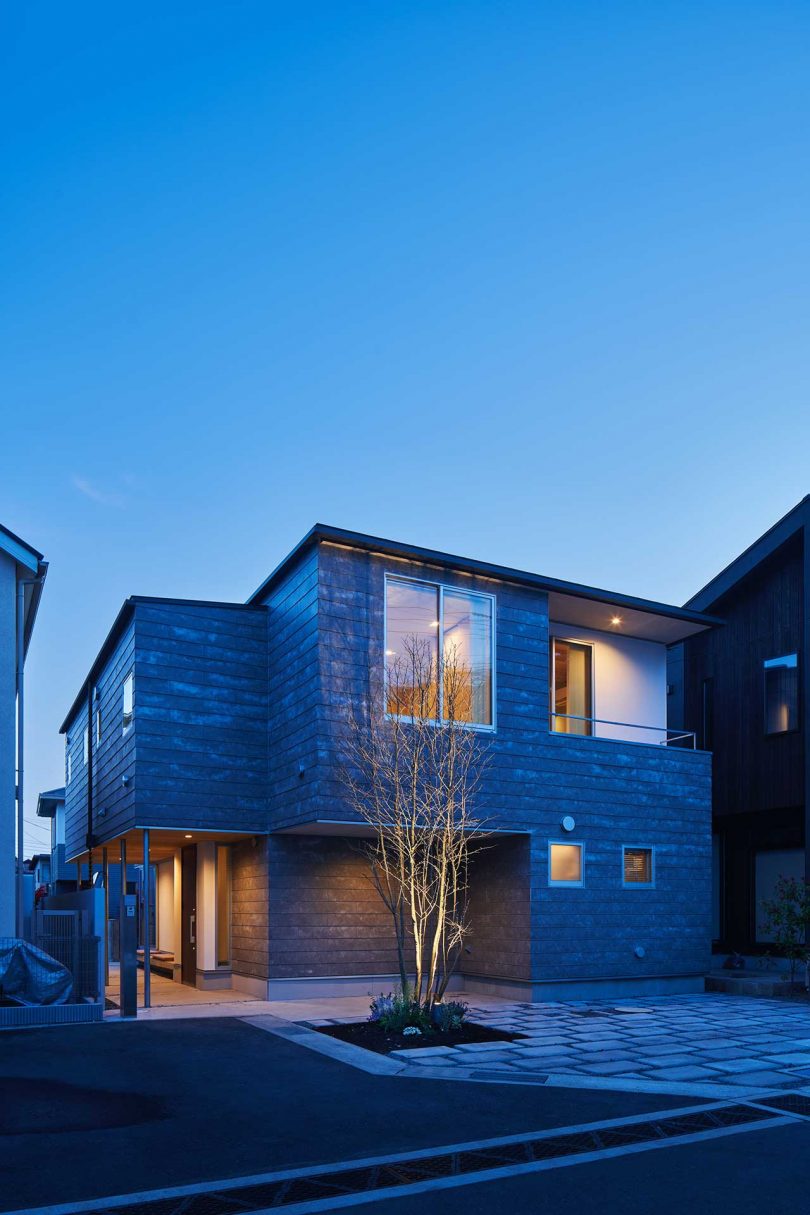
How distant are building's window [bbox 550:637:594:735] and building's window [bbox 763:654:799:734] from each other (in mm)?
3775

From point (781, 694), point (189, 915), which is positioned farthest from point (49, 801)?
point (781, 694)

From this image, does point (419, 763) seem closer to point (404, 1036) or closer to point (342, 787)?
point (342, 787)

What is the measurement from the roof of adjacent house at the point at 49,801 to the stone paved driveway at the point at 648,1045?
24634 mm

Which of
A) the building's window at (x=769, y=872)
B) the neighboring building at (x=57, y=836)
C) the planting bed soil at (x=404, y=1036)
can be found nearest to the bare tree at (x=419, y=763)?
the planting bed soil at (x=404, y=1036)

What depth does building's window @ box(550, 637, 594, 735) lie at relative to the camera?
18.0m

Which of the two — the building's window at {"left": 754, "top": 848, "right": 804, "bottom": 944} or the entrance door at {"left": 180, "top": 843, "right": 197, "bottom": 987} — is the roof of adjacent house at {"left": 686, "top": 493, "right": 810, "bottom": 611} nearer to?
the building's window at {"left": 754, "top": 848, "right": 804, "bottom": 944}

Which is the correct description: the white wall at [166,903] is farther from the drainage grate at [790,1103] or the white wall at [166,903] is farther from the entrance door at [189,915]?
the drainage grate at [790,1103]

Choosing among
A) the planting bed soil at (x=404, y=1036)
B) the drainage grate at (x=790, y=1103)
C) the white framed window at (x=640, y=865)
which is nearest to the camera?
→ the drainage grate at (x=790, y=1103)

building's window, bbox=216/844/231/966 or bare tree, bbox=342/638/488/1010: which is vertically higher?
bare tree, bbox=342/638/488/1010

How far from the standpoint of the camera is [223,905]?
17.6 metres

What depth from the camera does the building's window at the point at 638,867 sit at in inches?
647

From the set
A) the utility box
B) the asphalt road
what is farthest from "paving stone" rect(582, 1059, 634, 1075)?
the utility box

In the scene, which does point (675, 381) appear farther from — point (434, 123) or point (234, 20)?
point (234, 20)

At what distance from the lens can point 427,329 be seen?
22.8 m
